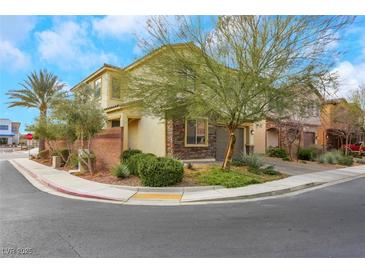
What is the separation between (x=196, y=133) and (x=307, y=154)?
11142 mm

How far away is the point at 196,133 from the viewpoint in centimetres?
1527

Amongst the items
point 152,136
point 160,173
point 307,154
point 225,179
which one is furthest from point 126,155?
point 307,154

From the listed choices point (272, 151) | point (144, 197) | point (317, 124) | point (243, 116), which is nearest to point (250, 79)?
point (243, 116)

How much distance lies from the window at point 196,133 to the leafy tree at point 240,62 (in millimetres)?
4604

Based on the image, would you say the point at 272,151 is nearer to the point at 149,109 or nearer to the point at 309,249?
the point at 149,109

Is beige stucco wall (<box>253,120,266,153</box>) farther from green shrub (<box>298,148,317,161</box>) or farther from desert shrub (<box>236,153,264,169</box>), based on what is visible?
desert shrub (<box>236,153,264,169</box>)

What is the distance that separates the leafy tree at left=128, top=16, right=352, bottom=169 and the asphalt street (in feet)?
13.6

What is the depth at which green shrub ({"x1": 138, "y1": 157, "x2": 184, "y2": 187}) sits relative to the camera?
9.41 m

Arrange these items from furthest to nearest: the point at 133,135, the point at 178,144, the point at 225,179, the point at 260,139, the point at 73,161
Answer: the point at 260,139, the point at 133,135, the point at 73,161, the point at 178,144, the point at 225,179

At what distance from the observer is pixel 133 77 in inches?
427

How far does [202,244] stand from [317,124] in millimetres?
27042

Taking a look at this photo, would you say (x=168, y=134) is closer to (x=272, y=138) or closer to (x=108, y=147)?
(x=108, y=147)

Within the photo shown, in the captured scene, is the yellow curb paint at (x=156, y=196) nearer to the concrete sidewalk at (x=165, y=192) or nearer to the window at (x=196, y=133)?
the concrete sidewalk at (x=165, y=192)

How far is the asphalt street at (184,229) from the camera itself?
4281 millimetres
